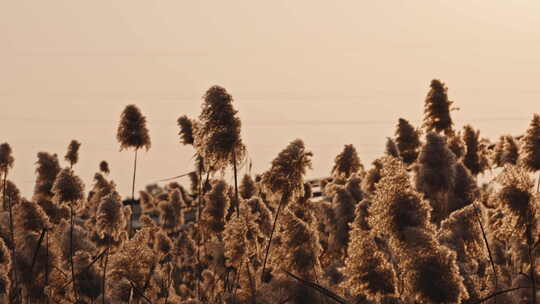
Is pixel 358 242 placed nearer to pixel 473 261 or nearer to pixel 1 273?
pixel 473 261

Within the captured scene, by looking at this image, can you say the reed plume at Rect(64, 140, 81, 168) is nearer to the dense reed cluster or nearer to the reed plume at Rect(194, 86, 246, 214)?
the dense reed cluster

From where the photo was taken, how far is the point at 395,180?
4566 mm

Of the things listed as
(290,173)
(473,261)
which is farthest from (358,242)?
(473,261)

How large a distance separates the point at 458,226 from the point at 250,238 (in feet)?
5.36

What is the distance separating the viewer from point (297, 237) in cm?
577

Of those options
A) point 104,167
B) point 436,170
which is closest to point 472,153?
point 436,170

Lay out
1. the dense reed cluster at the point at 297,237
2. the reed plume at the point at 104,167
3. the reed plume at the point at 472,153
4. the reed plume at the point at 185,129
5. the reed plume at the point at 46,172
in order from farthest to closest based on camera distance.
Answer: the reed plume at the point at 104,167, the reed plume at the point at 472,153, the reed plume at the point at 46,172, the reed plume at the point at 185,129, the dense reed cluster at the point at 297,237

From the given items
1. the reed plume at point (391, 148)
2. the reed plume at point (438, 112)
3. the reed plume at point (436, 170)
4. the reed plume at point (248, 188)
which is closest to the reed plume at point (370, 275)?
the reed plume at point (436, 170)

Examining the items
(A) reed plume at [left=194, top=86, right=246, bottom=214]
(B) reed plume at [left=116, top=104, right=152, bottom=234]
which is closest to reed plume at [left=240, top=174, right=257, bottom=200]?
(B) reed plume at [left=116, top=104, right=152, bottom=234]

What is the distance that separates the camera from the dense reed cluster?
14.5 feet

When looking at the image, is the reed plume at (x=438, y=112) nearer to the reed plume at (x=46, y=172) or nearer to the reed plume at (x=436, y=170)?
the reed plume at (x=436, y=170)

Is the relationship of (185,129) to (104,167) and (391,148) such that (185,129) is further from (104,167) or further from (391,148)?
(104,167)

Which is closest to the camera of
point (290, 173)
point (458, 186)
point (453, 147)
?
point (290, 173)

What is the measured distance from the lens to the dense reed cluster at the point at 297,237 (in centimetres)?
443
